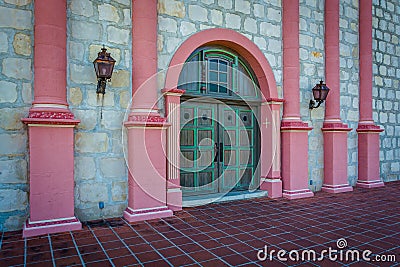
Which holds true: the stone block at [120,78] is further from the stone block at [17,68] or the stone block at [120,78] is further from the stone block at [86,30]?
the stone block at [17,68]

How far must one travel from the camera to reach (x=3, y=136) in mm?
3598

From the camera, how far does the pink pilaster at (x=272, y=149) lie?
18.5ft

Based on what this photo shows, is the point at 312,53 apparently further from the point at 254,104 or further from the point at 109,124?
the point at 109,124

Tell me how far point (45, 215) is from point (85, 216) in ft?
1.84

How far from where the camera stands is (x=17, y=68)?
368cm

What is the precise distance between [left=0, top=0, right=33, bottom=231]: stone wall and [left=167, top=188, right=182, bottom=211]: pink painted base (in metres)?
1.86

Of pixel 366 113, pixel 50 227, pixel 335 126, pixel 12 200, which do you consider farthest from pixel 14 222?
pixel 366 113

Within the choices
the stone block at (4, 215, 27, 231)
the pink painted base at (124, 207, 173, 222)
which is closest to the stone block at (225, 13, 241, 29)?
the pink painted base at (124, 207, 173, 222)

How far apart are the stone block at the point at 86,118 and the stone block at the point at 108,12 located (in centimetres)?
131

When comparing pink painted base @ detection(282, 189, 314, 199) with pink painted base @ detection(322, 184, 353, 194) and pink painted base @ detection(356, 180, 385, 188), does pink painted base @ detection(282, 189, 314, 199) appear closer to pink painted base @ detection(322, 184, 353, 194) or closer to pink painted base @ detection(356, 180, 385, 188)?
pink painted base @ detection(322, 184, 353, 194)

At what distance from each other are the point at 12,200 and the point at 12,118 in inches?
38.3

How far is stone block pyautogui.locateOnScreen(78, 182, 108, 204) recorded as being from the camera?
404 cm

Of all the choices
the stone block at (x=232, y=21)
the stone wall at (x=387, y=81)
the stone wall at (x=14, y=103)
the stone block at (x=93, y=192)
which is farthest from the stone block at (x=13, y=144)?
the stone wall at (x=387, y=81)

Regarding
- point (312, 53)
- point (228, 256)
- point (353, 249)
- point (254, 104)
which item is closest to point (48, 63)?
point (228, 256)
